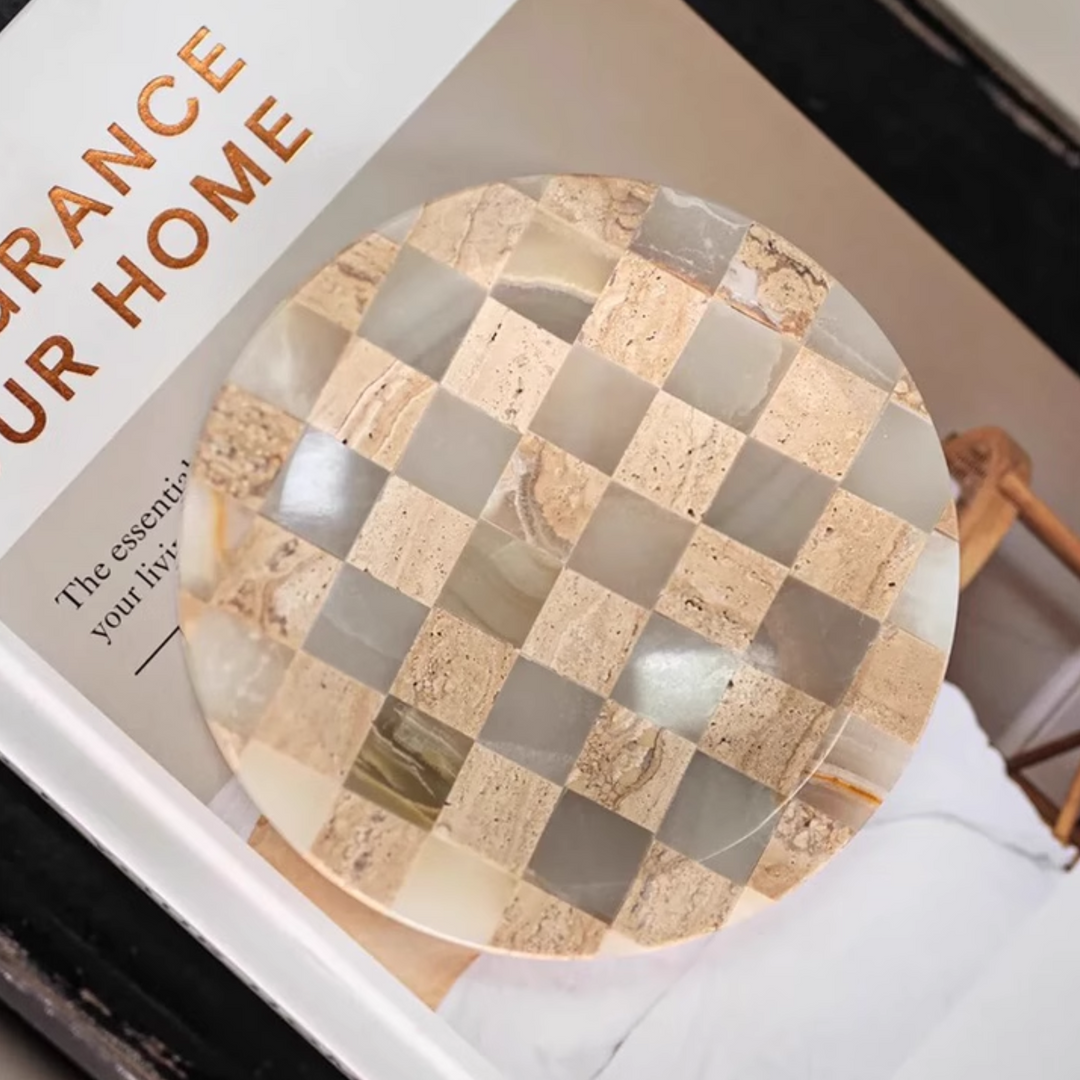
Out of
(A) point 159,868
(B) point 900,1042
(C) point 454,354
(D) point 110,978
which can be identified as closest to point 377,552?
(C) point 454,354

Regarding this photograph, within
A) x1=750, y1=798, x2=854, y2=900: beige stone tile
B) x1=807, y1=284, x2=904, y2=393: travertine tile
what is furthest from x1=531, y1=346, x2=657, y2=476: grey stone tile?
x1=750, y1=798, x2=854, y2=900: beige stone tile

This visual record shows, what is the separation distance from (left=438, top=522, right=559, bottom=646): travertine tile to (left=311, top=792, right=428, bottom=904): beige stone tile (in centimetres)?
12

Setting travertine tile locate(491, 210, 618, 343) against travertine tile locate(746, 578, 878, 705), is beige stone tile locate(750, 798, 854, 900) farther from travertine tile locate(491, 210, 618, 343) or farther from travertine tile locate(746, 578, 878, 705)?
travertine tile locate(491, 210, 618, 343)

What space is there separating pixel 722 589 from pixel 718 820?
0.44ft

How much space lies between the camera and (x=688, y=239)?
0.64m

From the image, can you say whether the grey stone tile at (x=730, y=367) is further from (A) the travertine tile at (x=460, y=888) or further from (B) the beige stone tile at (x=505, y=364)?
(A) the travertine tile at (x=460, y=888)

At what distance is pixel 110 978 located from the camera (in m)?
0.73

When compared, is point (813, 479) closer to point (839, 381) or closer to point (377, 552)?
point (839, 381)

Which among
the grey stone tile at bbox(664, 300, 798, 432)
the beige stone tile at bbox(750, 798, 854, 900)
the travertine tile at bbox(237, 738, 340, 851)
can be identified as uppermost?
the grey stone tile at bbox(664, 300, 798, 432)

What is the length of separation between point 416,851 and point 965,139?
65cm

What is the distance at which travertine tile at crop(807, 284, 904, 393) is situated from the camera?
0.64 m

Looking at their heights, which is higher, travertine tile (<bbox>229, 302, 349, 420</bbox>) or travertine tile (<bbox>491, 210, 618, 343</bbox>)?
travertine tile (<bbox>491, 210, 618, 343</bbox>)

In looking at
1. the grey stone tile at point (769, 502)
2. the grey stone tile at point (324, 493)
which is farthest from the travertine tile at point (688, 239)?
the grey stone tile at point (324, 493)

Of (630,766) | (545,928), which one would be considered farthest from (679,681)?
(545,928)
